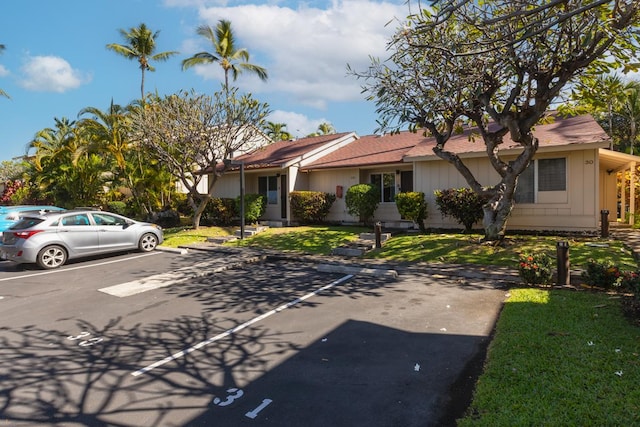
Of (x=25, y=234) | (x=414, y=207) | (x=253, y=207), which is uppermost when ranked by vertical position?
(x=253, y=207)

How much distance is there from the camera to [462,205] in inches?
527

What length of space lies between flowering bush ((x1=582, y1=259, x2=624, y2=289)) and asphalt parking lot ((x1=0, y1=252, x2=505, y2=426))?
152cm

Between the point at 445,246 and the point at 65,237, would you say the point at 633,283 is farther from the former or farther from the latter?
the point at 65,237

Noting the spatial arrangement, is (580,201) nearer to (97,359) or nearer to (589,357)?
(589,357)

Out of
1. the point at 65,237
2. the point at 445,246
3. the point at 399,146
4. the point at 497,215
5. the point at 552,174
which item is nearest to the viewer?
the point at 65,237

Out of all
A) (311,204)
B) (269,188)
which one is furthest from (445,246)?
(269,188)

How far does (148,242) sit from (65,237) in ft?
8.90

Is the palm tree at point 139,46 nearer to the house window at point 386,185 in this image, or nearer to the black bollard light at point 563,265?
the house window at point 386,185

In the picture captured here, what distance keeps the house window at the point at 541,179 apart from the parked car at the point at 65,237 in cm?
1335

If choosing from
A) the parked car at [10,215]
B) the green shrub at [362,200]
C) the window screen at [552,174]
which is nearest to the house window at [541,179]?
the window screen at [552,174]

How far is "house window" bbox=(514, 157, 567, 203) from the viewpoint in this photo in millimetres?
12883

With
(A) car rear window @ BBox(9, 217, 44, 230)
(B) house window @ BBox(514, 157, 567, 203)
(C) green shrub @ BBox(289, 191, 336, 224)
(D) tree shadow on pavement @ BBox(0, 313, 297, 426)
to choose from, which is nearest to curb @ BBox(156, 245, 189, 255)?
(A) car rear window @ BBox(9, 217, 44, 230)

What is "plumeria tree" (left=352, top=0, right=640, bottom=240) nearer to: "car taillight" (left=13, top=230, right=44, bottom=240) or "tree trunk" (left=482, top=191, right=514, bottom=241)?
"tree trunk" (left=482, top=191, right=514, bottom=241)

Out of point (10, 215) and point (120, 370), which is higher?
point (10, 215)
